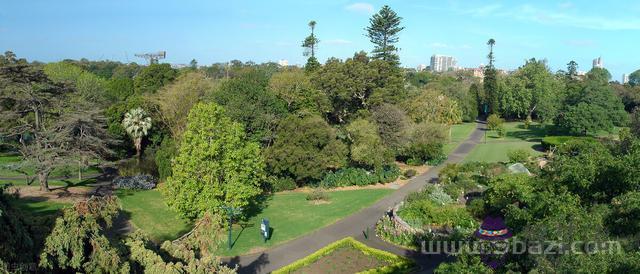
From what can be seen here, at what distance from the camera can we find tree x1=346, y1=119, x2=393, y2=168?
3541cm

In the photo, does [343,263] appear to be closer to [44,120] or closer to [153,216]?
[153,216]

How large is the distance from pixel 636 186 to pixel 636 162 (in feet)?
2.59

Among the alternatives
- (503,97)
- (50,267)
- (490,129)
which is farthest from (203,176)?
(503,97)

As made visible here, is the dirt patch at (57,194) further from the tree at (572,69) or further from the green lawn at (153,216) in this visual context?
the tree at (572,69)

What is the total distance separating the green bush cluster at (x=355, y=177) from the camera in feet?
114

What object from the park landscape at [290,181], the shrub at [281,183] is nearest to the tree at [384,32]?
the park landscape at [290,181]

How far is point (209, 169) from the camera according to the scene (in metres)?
23.3

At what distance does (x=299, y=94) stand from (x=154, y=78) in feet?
76.9

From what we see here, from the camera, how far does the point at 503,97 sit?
72.9 m

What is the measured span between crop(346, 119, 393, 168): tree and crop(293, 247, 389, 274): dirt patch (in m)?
14.9

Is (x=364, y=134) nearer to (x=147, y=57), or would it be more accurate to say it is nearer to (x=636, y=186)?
(x=636, y=186)

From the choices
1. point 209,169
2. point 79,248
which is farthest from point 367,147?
point 79,248

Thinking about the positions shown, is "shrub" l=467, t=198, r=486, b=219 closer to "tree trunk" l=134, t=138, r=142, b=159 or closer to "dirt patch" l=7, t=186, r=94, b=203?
"dirt patch" l=7, t=186, r=94, b=203

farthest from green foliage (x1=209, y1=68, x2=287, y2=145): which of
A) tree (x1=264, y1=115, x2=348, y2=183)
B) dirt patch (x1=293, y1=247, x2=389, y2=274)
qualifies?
dirt patch (x1=293, y1=247, x2=389, y2=274)
